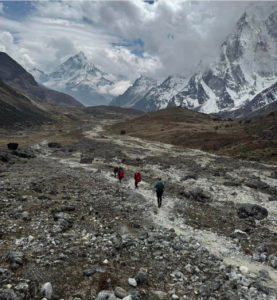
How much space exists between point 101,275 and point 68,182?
18650 millimetres

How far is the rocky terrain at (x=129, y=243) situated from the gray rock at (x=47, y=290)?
0.04 metres

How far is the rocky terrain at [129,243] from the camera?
1278 cm

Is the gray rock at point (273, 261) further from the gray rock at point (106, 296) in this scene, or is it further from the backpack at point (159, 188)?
the backpack at point (159, 188)

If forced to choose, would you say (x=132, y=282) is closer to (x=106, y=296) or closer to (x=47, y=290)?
(x=106, y=296)

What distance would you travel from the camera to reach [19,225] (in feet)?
57.9

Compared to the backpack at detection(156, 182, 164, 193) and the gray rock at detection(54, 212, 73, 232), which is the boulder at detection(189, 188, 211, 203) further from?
the gray rock at detection(54, 212, 73, 232)

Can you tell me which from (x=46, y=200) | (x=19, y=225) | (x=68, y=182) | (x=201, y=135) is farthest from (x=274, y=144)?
(x=19, y=225)

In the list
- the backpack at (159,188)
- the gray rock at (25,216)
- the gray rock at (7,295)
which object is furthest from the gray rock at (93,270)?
the backpack at (159,188)

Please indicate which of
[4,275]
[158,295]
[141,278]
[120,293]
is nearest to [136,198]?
[141,278]

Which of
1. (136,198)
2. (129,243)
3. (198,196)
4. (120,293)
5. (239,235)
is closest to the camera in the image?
(120,293)

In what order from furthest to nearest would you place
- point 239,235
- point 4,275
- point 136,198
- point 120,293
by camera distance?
point 136,198 < point 239,235 < point 4,275 < point 120,293

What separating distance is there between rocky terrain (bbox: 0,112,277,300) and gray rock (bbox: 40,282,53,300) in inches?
1.6

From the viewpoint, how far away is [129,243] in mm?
16484

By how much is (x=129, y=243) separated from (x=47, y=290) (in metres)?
5.48
